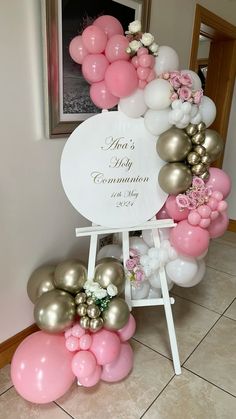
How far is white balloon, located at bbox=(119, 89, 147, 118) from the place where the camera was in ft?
4.24

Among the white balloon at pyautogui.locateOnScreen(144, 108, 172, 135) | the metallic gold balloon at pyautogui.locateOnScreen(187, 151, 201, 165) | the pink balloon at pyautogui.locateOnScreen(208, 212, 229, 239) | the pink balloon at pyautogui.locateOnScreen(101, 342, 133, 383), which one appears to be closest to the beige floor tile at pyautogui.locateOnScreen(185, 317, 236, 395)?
the pink balloon at pyautogui.locateOnScreen(101, 342, 133, 383)

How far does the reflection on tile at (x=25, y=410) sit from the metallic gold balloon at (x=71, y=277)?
520 millimetres

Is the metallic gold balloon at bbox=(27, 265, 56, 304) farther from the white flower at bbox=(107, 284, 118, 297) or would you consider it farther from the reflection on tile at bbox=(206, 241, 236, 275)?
the reflection on tile at bbox=(206, 241, 236, 275)

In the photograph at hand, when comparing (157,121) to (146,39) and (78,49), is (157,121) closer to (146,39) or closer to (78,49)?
(146,39)

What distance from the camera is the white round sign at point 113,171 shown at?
1.31 m

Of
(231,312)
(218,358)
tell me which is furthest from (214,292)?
(218,358)

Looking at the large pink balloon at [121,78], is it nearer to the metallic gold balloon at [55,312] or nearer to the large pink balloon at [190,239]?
the large pink balloon at [190,239]

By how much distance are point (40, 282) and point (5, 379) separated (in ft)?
1.69

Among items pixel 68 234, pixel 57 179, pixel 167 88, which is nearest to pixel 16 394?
pixel 68 234

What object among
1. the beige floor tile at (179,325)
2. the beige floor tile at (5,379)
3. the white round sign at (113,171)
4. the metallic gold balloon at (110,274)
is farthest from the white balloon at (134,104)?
the beige floor tile at (5,379)

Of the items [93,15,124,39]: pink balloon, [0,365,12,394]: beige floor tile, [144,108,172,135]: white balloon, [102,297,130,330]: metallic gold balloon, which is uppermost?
[93,15,124,39]: pink balloon

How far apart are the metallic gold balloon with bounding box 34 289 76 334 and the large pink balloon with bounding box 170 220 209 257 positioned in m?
0.54

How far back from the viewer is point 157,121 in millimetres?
1298

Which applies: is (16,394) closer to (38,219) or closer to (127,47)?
(38,219)
